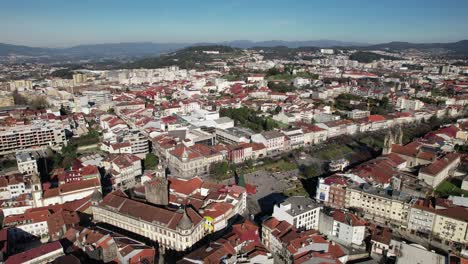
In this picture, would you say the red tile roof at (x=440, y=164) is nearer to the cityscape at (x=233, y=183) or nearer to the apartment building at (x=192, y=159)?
the cityscape at (x=233, y=183)

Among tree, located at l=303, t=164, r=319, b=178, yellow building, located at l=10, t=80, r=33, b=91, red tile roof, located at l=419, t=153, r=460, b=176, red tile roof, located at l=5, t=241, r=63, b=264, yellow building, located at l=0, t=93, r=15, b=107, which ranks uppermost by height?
yellow building, located at l=10, t=80, r=33, b=91

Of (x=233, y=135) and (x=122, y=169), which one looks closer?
(x=122, y=169)

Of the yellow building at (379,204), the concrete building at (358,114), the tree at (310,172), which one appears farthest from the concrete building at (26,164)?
the concrete building at (358,114)

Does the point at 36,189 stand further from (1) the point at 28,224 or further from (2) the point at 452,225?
(2) the point at 452,225

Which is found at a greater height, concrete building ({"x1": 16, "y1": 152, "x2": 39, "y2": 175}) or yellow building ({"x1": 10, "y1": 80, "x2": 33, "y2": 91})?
yellow building ({"x1": 10, "y1": 80, "x2": 33, "y2": 91})

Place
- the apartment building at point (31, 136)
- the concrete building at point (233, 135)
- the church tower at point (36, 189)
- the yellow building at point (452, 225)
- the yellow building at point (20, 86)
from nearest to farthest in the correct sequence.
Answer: the yellow building at point (452, 225)
the church tower at point (36, 189)
the apartment building at point (31, 136)
the concrete building at point (233, 135)
the yellow building at point (20, 86)

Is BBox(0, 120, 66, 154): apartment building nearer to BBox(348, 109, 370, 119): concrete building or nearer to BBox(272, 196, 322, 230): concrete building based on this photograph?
BBox(272, 196, 322, 230): concrete building

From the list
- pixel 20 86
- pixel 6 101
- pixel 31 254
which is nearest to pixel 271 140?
pixel 31 254

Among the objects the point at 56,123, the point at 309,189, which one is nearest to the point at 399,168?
the point at 309,189

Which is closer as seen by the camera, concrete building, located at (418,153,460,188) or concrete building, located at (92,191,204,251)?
concrete building, located at (92,191,204,251)

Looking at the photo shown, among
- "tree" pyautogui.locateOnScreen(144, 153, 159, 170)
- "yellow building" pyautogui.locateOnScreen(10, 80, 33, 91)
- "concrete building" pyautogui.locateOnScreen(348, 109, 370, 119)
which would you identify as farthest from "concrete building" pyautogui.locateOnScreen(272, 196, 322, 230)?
"yellow building" pyautogui.locateOnScreen(10, 80, 33, 91)
